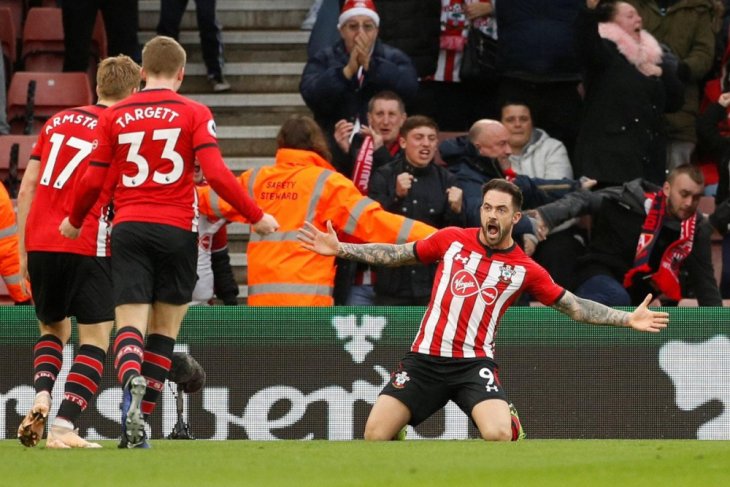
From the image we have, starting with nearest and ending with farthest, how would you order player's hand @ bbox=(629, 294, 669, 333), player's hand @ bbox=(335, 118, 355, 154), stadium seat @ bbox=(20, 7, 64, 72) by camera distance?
player's hand @ bbox=(629, 294, 669, 333), player's hand @ bbox=(335, 118, 355, 154), stadium seat @ bbox=(20, 7, 64, 72)

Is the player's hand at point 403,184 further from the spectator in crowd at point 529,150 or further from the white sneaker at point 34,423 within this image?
the white sneaker at point 34,423

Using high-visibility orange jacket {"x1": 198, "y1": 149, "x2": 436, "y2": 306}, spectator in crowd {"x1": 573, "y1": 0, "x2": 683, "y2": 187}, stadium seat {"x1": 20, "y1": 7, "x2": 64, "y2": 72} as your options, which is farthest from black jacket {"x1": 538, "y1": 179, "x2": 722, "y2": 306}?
stadium seat {"x1": 20, "y1": 7, "x2": 64, "y2": 72}

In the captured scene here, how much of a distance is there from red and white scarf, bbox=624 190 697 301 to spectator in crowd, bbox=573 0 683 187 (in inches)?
31.4

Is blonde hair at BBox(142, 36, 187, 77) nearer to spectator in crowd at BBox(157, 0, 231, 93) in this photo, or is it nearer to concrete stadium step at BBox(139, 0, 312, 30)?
spectator in crowd at BBox(157, 0, 231, 93)

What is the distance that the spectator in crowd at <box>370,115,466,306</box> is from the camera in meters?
11.7

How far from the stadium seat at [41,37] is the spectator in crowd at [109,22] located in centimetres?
104

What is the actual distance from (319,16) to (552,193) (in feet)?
8.68

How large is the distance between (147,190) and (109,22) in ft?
20.1

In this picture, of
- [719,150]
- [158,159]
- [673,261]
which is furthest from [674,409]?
[158,159]

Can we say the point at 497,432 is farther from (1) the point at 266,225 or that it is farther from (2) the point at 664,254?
(2) the point at 664,254

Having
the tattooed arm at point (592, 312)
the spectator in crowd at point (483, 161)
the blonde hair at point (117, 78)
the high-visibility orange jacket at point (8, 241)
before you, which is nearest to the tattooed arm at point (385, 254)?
the tattooed arm at point (592, 312)

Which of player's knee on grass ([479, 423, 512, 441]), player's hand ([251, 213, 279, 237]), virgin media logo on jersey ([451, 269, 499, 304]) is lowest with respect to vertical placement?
player's knee on grass ([479, 423, 512, 441])

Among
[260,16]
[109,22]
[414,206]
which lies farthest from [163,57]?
[260,16]

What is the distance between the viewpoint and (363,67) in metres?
12.9
